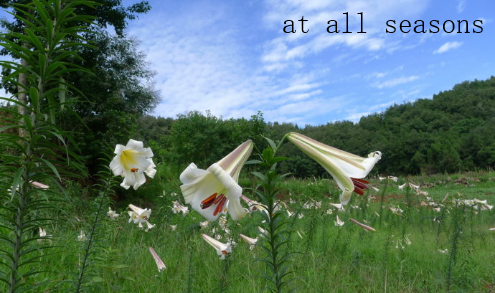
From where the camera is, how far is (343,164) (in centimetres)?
96

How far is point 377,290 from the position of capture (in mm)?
2459

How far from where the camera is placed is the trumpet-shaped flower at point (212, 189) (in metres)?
0.89

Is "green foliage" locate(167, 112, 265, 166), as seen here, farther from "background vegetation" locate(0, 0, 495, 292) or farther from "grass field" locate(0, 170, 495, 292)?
"grass field" locate(0, 170, 495, 292)

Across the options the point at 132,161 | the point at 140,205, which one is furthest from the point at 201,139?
the point at 132,161

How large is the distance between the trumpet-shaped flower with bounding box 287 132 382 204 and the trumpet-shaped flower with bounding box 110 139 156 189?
0.76 m

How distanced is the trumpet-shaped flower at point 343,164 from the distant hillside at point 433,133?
33.3m

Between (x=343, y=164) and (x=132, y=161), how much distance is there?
101cm

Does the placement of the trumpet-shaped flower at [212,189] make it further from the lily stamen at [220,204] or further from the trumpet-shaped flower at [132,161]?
the trumpet-shaped flower at [132,161]

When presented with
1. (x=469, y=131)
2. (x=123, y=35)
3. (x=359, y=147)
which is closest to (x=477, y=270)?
(x=123, y=35)

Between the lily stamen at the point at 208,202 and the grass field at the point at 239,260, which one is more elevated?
the lily stamen at the point at 208,202

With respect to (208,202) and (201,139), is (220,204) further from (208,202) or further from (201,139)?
(201,139)

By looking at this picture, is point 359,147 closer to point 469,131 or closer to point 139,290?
point 469,131

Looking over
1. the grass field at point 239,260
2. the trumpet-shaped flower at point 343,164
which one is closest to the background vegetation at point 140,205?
the grass field at point 239,260

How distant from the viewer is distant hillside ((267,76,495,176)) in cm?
3797
